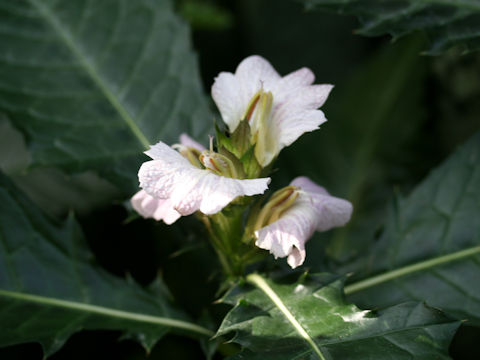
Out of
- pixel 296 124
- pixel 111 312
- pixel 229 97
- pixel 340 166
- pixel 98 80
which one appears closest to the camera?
pixel 296 124

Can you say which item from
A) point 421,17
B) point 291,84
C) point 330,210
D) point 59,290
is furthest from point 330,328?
point 421,17

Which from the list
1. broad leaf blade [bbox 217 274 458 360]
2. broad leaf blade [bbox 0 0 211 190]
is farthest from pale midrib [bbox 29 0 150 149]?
broad leaf blade [bbox 217 274 458 360]

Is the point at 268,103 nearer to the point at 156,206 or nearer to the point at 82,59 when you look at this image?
the point at 156,206

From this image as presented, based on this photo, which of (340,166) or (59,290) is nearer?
(59,290)

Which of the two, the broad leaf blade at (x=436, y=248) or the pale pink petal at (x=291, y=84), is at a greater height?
the pale pink petal at (x=291, y=84)

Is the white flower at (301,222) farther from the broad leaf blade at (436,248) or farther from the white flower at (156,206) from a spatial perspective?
the broad leaf blade at (436,248)

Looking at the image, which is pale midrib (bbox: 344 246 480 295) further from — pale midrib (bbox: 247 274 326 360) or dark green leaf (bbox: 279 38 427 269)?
dark green leaf (bbox: 279 38 427 269)

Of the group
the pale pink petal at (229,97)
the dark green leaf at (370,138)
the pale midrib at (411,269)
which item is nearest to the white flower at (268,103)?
the pale pink petal at (229,97)
